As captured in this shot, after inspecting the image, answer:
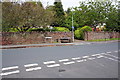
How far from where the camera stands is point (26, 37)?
16.7 metres

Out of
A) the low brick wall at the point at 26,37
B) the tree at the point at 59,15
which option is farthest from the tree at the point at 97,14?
the low brick wall at the point at 26,37

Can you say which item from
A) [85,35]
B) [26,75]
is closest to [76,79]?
[26,75]

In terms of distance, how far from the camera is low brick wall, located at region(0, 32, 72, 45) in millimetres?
15107

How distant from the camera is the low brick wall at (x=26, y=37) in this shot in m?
15.1

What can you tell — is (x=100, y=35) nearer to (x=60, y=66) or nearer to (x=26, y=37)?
(x=26, y=37)

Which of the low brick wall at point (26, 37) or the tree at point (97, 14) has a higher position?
the tree at point (97, 14)

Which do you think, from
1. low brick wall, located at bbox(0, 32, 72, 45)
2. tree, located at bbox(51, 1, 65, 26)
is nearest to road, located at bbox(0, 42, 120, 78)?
low brick wall, located at bbox(0, 32, 72, 45)

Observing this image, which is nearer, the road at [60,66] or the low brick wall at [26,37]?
the road at [60,66]

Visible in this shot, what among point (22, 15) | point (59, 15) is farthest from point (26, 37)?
point (59, 15)

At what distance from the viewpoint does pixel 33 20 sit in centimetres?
1647

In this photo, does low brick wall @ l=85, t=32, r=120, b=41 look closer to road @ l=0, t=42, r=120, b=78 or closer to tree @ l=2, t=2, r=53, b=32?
tree @ l=2, t=2, r=53, b=32

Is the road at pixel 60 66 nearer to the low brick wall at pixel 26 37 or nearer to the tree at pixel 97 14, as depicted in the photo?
the low brick wall at pixel 26 37

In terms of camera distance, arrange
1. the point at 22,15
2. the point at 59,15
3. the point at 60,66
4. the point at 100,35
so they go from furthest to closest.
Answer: the point at 59,15 → the point at 100,35 → the point at 22,15 → the point at 60,66

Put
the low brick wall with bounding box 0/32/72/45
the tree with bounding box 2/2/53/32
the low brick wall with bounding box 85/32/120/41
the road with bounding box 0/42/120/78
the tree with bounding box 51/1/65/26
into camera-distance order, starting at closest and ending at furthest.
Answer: the road with bounding box 0/42/120/78
the tree with bounding box 2/2/53/32
the low brick wall with bounding box 0/32/72/45
the low brick wall with bounding box 85/32/120/41
the tree with bounding box 51/1/65/26
